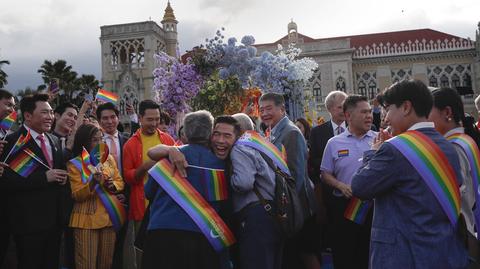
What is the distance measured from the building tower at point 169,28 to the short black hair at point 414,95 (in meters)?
46.3

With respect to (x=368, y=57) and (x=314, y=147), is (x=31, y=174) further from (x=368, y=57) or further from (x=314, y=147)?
(x=368, y=57)

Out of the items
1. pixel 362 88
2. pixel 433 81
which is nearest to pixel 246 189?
pixel 362 88

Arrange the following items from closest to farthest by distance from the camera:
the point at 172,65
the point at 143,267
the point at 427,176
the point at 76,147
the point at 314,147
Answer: the point at 427,176, the point at 143,267, the point at 76,147, the point at 314,147, the point at 172,65

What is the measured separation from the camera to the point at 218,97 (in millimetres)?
5645

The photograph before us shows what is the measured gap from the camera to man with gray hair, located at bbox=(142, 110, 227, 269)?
325 centimetres

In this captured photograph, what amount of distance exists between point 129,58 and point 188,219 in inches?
1711

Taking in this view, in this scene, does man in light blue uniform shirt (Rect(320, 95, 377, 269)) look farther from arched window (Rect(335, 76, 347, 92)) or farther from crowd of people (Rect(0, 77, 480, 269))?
arched window (Rect(335, 76, 347, 92))

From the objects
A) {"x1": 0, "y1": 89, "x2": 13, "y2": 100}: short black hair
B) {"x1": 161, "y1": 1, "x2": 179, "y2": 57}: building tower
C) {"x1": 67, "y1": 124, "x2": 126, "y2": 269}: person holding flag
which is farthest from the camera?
{"x1": 161, "y1": 1, "x2": 179, "y2": 57}: building tower

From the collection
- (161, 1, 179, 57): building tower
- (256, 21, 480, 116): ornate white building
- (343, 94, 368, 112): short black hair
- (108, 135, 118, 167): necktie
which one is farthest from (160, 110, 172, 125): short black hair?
(161, 1, 179, 57): building tower

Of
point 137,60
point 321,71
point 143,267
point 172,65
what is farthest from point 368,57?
point 143,267

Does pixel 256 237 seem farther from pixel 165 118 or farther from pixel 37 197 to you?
pixel 165 118

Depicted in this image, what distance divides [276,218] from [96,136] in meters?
2.28

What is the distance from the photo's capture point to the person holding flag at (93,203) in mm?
4363

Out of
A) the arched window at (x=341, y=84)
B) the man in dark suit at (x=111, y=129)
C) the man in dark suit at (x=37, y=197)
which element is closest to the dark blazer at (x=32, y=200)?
the man in dark suit at (x=37, y=197)
